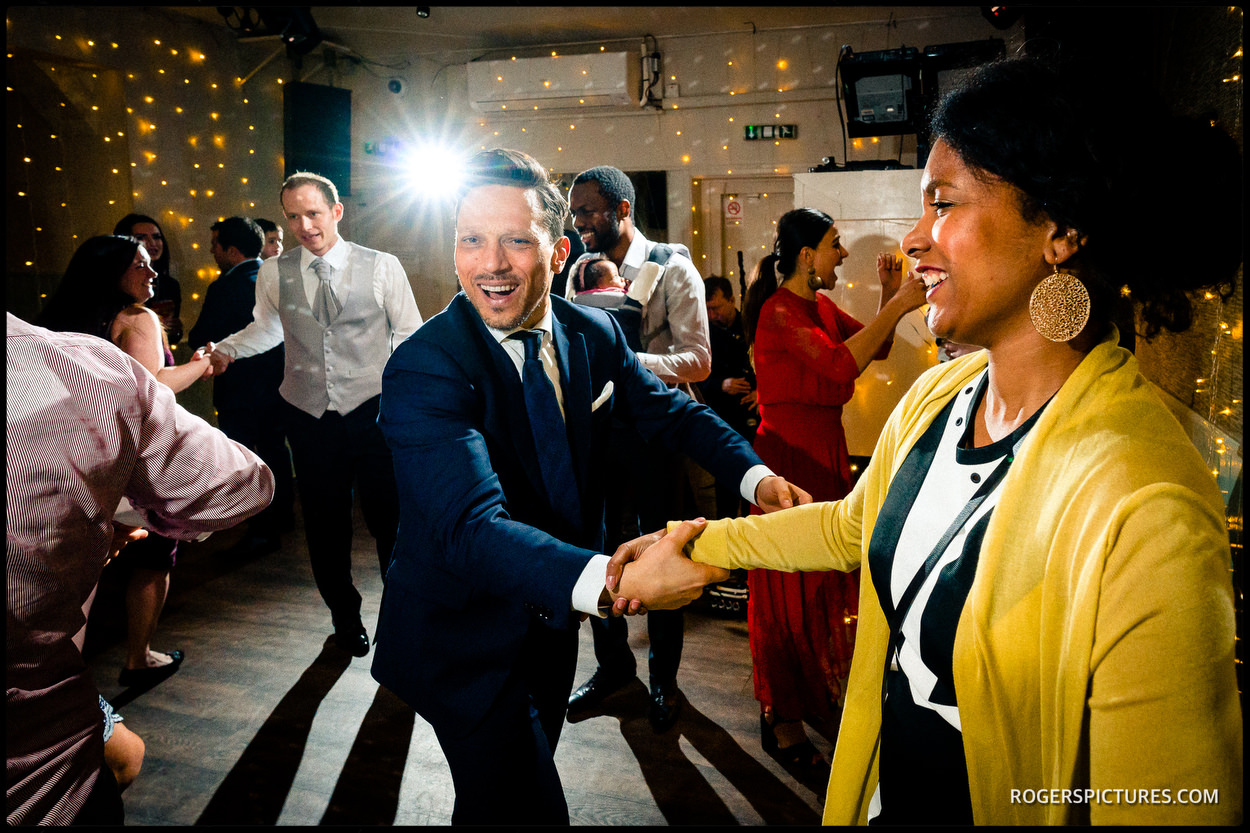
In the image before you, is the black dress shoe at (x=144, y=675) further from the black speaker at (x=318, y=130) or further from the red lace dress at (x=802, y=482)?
the black speaker at (x=318, y=130)

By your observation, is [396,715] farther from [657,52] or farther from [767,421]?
[657,52]

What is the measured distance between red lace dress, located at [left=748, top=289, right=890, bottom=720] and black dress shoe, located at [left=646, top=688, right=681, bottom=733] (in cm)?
33

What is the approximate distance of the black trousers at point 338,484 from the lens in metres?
3.05

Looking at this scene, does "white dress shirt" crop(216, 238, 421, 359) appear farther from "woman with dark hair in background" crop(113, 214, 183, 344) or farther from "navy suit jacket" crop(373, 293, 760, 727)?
"navy suit jacket" crop(373, 293, 760, 727)

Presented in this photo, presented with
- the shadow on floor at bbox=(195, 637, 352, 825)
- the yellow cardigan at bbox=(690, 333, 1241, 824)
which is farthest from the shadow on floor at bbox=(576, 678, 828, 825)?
the yellow cardigan at bbox=(690, 333, 1241, 824)

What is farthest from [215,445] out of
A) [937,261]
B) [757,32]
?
[757,32]

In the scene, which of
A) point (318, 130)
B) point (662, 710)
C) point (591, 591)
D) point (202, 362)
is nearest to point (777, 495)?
point (591, 591)

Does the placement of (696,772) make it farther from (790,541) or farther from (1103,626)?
(1103,626)

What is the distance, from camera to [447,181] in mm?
7355

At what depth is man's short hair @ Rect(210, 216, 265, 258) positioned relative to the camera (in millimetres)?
4617

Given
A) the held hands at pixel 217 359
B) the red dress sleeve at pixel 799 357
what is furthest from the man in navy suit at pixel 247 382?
the red dress sleeve at pixel 799 357

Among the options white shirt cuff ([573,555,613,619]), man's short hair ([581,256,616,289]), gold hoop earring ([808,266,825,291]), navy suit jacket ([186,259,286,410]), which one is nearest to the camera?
white shirt cuff ([573,555,613,619])

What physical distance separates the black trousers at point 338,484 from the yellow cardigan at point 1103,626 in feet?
8.52

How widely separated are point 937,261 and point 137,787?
2.69 meters
